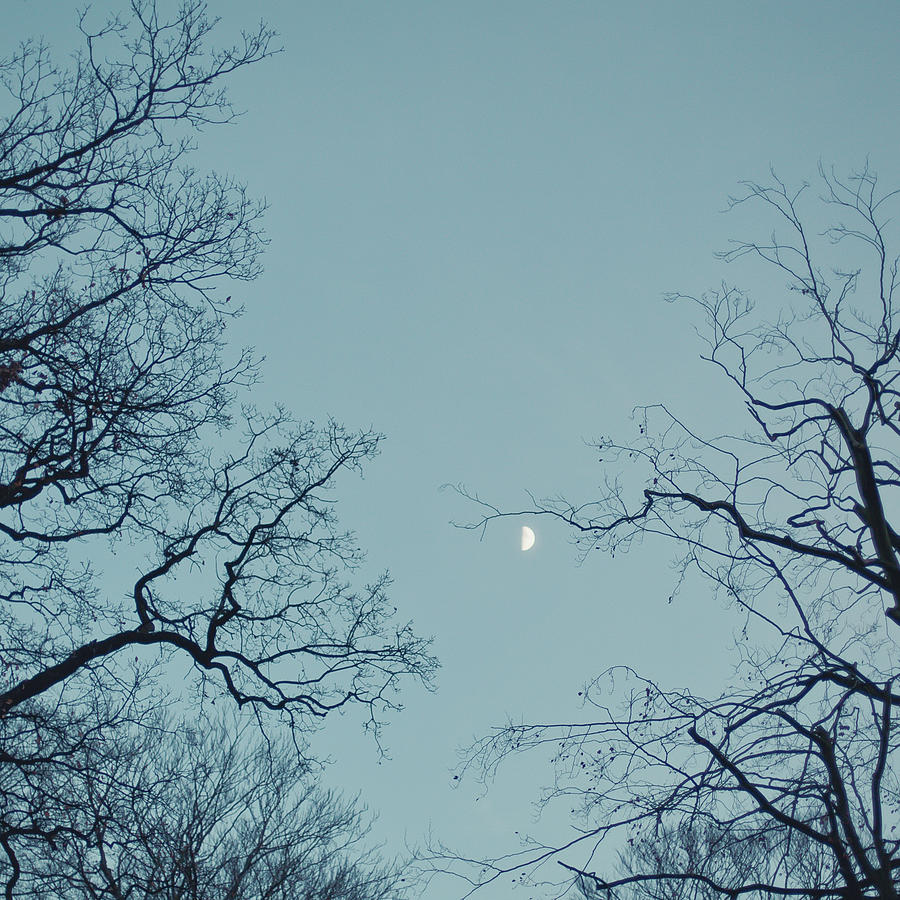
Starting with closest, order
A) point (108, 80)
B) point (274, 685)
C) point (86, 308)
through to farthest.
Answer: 1. point (86, 308)
2. point (108, 80)
3. point (274, 685)

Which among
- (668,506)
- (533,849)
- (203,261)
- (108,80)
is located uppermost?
(108,80)

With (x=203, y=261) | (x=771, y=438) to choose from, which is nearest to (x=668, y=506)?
(x=771, y=438)

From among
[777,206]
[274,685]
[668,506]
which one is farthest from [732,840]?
[274,685]

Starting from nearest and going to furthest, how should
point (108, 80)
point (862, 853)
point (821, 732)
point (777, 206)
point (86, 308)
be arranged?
1. point (862, 853)
2. point (821, 732)
3. point (777, 206)
4. point (86, 308)
5. point (108, 80)

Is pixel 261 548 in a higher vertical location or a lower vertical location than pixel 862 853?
higher

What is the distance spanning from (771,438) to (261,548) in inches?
217

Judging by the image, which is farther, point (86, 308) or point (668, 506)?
point (86, 308)

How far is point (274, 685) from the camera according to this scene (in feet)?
30.9

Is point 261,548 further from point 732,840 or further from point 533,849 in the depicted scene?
point 732,840

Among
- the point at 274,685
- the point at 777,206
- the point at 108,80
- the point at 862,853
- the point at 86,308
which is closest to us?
the point at 862,853

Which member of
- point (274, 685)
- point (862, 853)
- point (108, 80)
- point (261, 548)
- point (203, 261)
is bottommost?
point (862, 853)

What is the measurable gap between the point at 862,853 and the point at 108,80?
8.96m

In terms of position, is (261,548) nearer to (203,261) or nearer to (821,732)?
(203,261)

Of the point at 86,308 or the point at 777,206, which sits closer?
the point at 777,206
